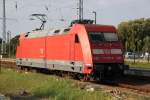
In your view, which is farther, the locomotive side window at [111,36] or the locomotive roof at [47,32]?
the locomotive roof at [47,32]

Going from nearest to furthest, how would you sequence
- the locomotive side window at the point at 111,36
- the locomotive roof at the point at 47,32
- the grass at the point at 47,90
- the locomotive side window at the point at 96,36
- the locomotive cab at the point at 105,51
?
the grass at the point at 47,90
the locomotive cab at the point at 105,51
the locomotive side window at the point at 96,36
the locomotive side window at the point at 111,36
the locomotive roof at the point at 47,32

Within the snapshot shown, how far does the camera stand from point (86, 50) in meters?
24.5

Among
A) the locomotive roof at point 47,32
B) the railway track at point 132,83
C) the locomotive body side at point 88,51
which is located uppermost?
the locomotive roof at point 47,32

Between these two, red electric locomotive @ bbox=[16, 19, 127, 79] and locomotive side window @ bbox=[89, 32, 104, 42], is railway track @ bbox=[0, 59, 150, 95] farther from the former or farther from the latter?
locomotive side window @ bbox=[89, 32, 104, 42]

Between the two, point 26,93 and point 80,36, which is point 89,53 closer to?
point 80,36

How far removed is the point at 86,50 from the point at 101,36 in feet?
4.51

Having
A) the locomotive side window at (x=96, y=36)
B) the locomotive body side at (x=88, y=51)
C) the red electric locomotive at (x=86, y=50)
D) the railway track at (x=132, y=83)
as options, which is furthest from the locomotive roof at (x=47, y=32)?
the railway track at (x=132, y=83)

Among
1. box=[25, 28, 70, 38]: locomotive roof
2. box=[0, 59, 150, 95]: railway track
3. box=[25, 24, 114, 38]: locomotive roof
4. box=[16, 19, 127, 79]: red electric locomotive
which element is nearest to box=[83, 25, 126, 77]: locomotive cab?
box=[16, 19, 127, 79]: red electric locomotive

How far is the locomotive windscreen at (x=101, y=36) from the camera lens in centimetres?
2506

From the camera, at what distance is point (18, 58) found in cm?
3969

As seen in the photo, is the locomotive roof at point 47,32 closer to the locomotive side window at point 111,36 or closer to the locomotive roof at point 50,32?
the locomotive roof at point 50,32

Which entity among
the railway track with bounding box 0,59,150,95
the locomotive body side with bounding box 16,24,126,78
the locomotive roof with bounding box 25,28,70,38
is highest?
the locomotive roof with bounding box 25,28,70,38

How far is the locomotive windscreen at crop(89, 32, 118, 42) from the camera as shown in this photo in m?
25.1

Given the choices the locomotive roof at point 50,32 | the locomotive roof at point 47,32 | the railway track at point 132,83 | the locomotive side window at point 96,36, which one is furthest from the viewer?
the locomotive roof at point 47,32
